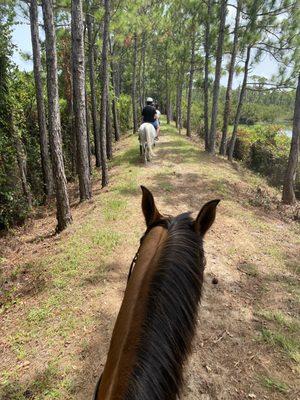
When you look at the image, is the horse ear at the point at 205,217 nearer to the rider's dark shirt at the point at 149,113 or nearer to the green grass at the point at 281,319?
the green grass at the point at 281,319

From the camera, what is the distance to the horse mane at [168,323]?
116 centimetres

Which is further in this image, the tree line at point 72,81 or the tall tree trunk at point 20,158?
the tall tree trunk at point 20,158

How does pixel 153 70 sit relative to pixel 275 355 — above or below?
above

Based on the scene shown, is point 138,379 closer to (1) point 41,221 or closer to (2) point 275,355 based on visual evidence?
(2) point 275,355

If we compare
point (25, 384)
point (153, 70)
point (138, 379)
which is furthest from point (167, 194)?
point (153, 70)

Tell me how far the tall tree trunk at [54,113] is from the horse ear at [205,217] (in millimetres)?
6233

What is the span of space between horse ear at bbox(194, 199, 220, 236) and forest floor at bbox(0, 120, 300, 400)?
68 centimetres

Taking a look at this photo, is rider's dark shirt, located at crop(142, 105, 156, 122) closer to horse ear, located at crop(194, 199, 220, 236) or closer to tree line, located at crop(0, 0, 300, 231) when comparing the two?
tree line, located at crop(0, 0, 300, 231)

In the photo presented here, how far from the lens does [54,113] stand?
713 centimetres

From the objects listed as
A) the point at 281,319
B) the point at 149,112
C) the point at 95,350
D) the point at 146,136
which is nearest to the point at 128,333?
the point at 95,350

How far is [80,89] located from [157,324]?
774 centimetres

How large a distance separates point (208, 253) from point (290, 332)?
2103mm

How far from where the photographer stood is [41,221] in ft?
31.3

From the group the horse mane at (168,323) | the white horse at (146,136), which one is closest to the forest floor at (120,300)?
the horse mane at (168,323)
